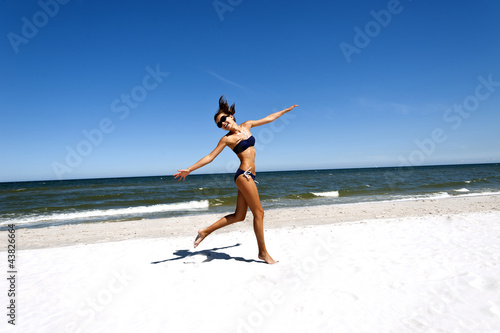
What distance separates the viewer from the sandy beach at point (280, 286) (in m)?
2.64

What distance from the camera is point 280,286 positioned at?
3488mm

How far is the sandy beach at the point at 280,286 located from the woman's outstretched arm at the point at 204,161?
1.53 meters

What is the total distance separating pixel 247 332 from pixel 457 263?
3.22m

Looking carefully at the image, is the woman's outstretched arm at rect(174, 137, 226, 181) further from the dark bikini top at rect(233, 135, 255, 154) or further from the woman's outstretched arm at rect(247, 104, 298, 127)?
the woman's outstretched arm at rect(247, 104, 298, 127)

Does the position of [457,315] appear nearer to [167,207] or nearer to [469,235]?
[469,235]

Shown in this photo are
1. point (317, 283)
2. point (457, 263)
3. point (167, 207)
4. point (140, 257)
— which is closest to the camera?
point (317, 283)

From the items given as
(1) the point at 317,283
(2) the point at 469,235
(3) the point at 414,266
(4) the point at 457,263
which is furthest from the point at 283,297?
(2) the point at 469,235

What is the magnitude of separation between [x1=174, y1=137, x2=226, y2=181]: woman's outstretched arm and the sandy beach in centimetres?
153

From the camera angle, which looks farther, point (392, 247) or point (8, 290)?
point (392, 247)

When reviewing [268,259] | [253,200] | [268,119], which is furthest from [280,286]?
[268,119]

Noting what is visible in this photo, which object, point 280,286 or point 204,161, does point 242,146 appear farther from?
point 280,286

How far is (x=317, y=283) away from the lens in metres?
3.47
